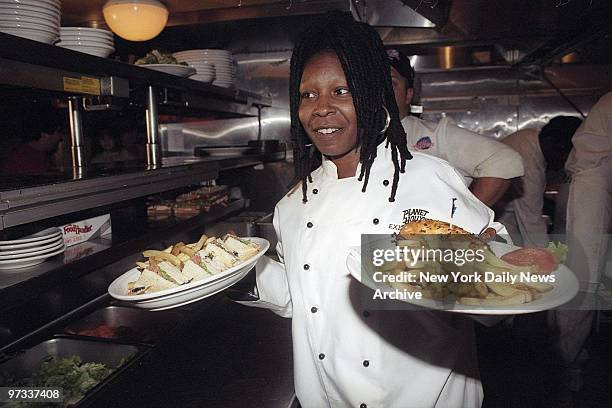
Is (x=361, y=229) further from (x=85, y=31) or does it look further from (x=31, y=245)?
(x=85, y=31)

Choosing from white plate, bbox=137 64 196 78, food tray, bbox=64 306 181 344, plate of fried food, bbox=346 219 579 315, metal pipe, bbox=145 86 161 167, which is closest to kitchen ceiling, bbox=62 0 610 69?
white plate, bbox=137 64 196 78

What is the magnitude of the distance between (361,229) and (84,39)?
1.07 m

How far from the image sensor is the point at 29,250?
131cm

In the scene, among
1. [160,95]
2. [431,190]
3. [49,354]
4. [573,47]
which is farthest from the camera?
[573,47]

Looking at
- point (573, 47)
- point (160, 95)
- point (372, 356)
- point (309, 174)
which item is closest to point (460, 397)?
point (372, 356)

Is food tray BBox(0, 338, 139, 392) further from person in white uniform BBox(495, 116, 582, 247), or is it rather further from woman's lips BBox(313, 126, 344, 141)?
person in white uniform BBox(495, 116, 582, 247)

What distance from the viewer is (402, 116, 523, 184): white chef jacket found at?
2141mm

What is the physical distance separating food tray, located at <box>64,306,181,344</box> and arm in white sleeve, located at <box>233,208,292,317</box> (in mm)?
465

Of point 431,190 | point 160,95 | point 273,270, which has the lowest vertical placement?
point 273,270

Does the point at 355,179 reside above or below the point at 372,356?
above

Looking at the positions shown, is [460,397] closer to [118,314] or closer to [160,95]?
[118,314]

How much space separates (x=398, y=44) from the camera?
3910 mm

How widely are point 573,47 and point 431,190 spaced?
2877mm

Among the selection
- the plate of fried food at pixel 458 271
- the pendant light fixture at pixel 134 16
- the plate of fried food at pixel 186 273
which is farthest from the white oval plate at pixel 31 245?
the pendant light fixture at pixel 134 16
